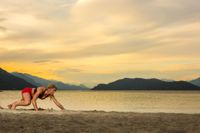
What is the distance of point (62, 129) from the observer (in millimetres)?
12969

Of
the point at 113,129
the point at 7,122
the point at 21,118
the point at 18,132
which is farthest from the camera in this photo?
the point at 21,118

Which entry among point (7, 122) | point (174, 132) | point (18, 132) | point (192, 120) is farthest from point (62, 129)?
point (192, 120)

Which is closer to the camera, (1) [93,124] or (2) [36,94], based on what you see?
(1) [93,124]

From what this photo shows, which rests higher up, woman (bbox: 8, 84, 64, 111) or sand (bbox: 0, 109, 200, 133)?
woman (bbox: 8, 84, 64, 111)

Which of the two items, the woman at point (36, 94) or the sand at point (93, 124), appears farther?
the woman at point (36, 94)

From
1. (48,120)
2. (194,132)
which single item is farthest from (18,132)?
(194,132)

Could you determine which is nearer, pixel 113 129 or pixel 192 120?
pixel 113 129

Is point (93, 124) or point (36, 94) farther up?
point (36, 94)

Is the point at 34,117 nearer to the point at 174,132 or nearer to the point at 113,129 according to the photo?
the point at 113,129

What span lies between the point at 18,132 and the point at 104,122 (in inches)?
135

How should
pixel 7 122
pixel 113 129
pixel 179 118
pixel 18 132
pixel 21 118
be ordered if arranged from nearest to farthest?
pixel 18 132 < pixel 113 129 < pixel 7 122 < pixel 21 118 < pixel 179 118

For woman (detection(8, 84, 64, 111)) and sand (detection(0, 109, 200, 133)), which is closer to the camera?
sand (detection(0, 109, 200, 133))

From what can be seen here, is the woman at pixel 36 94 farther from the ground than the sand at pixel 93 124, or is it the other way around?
the woman at pixel 36 94

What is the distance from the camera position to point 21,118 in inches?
604
